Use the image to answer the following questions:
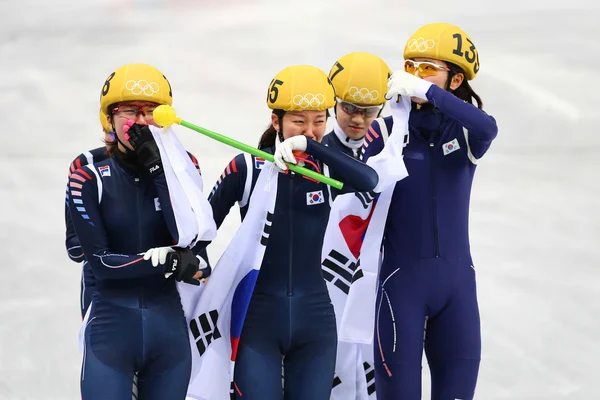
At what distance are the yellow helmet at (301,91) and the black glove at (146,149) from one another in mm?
557

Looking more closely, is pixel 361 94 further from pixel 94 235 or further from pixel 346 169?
pixel 94 235

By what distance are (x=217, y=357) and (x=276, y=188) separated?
78cm

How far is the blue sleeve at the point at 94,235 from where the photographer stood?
185 inches

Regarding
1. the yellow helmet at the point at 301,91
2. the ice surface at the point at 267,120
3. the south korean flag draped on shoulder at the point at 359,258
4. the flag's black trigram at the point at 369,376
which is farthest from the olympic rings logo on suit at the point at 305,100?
the ice surface at the point at 267,120

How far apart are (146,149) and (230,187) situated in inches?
16.5

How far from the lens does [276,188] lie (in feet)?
16.3

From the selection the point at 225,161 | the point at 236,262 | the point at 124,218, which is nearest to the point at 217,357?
the point at 236,262

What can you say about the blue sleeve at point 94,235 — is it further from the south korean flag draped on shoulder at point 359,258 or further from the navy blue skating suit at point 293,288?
the south korean flag draped on shoulder at point 359,258

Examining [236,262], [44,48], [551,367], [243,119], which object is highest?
[44,48]

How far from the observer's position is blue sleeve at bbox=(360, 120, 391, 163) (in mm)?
5359

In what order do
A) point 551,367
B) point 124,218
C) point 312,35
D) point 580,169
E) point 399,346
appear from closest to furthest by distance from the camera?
1. point 124,218
2. point 399,346
3. point 551,367
4. point 580,169
5. point 312,35

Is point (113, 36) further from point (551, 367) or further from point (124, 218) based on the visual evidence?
point (124, 218)

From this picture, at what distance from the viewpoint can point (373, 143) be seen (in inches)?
212

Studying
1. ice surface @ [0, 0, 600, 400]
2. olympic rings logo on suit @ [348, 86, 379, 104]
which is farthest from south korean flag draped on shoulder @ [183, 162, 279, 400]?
ice surface @ [0, 0, 600, 400]
